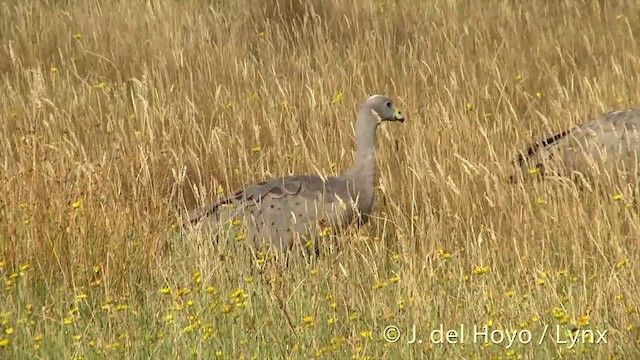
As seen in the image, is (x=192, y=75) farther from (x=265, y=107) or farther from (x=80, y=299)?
(x=80, y=299)

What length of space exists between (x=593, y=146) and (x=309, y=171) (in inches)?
65.5

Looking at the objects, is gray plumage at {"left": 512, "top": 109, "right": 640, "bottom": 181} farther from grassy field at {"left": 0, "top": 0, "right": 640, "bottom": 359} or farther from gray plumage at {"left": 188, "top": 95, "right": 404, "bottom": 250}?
gray plumage at {"left": 188, "top": 95, "right": 404, "bottom": 250}

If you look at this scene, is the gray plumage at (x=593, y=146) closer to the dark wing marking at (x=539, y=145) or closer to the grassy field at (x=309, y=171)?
the dark wing marking at (x=539, y=145)

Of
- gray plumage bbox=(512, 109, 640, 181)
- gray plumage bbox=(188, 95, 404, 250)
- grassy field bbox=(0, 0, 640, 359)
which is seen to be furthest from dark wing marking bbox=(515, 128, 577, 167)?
gray plumage bbox=(188, 95, 404, 250)

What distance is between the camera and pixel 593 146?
290 inches

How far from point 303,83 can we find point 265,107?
0.45m

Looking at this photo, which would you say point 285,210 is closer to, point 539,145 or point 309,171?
point 309,171

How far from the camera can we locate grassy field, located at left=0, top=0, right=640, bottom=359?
488 cm

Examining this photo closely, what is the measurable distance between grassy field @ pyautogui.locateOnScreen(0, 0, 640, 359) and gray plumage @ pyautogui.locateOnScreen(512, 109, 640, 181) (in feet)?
0.60

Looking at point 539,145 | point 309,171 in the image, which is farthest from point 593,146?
point 309,171

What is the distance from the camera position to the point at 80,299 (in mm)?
5160

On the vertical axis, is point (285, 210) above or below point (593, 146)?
below

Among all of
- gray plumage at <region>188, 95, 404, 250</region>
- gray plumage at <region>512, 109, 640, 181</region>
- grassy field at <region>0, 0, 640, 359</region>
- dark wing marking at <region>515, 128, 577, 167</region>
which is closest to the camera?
grassy field at <region>0, 0, 640, 359</region>

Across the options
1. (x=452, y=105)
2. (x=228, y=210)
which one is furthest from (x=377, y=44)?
(x=228, y=210)
